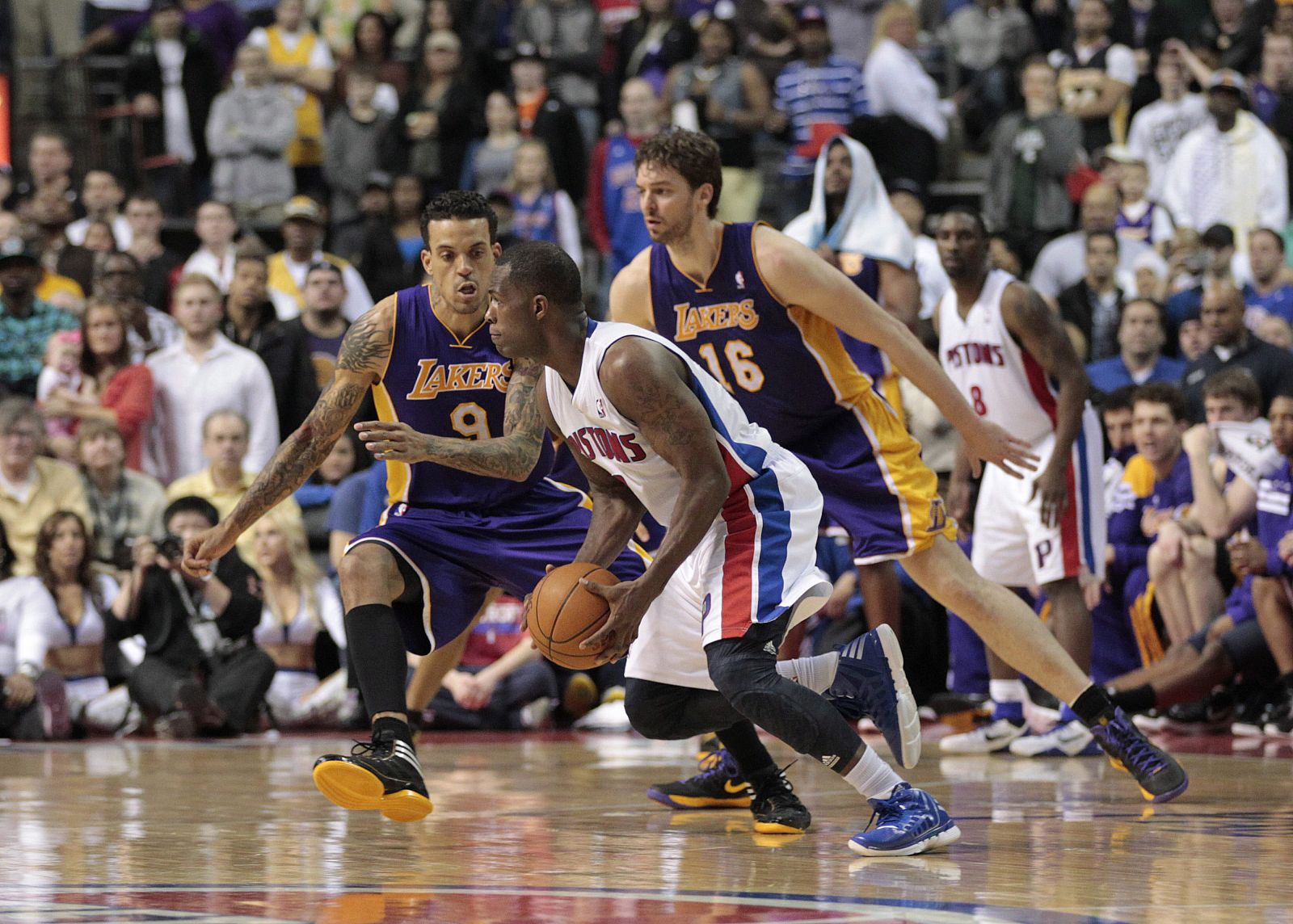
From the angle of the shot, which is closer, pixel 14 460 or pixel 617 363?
pixel 617 363

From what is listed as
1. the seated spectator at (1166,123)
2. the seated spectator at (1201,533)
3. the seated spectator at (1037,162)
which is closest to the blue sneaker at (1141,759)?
the seated spectator at (1201,533)

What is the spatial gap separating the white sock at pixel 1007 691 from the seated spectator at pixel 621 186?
19.1 ft

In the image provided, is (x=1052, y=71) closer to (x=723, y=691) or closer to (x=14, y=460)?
(x=14, y=460)

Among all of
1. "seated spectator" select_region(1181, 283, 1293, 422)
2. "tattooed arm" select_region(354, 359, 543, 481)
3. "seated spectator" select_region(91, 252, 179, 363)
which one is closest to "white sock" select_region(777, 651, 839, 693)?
"tattooed arm" select_region(354, 359, 543, 481)

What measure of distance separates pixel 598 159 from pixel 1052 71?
3.29m

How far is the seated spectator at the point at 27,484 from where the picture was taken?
32.4 feet

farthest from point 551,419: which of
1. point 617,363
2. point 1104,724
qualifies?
point 1104,724

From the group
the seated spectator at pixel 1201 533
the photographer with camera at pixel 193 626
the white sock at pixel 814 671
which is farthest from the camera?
the photographer with camera at pixel 193 626

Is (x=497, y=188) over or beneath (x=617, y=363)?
over

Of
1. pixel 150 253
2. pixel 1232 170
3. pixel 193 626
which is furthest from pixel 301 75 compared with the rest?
pixel 1232 170

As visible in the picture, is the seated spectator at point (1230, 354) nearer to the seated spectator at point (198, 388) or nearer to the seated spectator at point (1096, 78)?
the seated spectator at point (1096, 78)

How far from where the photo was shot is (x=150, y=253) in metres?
12.5

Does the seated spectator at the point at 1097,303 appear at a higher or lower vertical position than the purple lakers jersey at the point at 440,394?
higher

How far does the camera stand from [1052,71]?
13352 mm
